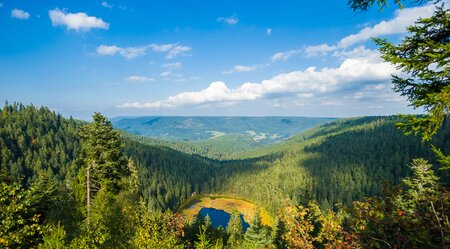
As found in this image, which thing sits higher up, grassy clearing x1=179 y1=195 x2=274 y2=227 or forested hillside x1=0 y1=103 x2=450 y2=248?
forested hillside x1=0 y1=103 x2=450 y2=248

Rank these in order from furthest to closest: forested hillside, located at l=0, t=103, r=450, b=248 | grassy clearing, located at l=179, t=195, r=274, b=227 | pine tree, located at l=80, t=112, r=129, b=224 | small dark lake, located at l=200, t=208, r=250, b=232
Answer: grassy clearing, located at l=179, t=195, r=274, b=227, small dark lake, located at l=200, t=208, r=250, b=232, pine tree, located at l=80, t=112, r=129, b=224, forested hillside, located at l=0, t=103, r=450, b=248

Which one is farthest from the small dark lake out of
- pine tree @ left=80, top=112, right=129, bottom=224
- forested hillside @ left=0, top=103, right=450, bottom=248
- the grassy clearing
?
pine tree @ left=80, top=112, right=129, bottom=224

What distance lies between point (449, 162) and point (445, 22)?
15.5 feet

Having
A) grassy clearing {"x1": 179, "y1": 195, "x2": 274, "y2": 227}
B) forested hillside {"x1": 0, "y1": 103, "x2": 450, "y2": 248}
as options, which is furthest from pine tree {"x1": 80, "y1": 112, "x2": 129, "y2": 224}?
grassy clearing {"x1": 179, "y1": 195, "x2": 274, "y2": 227}

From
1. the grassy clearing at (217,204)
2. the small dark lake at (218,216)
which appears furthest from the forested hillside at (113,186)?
the small dark lake at (218,216)

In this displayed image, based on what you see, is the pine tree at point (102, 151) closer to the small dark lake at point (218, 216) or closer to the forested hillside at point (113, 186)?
the forested hillside at point (113, 186)

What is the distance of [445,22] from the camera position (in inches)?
327

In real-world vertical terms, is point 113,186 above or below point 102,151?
below

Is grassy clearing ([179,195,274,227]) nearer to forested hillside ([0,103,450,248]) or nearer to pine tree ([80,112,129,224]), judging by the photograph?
forested hillside ([0,103,450,248])

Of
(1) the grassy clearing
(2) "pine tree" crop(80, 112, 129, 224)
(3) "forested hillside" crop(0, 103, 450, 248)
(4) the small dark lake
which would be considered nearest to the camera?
(3) "forested hillside" crop(0, 103, 450, 248)

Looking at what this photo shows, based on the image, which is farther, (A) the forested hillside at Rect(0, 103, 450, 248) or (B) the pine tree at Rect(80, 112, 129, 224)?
(B) the pine tree at Rect(80, 112, 129, 224)

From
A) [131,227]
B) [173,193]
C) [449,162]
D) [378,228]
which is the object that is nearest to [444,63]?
[449,162]

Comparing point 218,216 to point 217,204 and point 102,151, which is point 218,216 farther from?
point 102,151

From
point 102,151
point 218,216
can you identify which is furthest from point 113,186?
point 218,216
